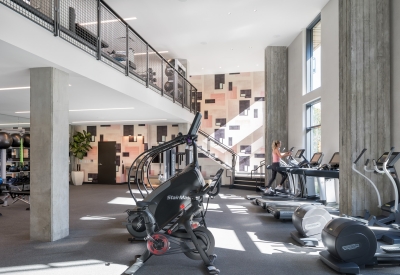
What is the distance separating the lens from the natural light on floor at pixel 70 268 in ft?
11.8

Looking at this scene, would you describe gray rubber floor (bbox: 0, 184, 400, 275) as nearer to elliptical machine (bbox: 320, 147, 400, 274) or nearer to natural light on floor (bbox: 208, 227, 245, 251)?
natural light on floor (bbox: 208, 227, 245, 251)

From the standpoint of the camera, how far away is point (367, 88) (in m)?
5.78

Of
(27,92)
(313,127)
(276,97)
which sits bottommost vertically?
(313,127)

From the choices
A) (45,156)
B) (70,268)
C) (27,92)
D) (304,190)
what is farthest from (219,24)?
(70,268)

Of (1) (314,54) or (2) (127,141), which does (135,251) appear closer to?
(1) (314,54)

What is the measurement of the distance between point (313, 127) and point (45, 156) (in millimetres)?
7586

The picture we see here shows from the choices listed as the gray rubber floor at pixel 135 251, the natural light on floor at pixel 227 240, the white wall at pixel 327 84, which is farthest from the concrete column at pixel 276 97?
the natural light on floor at pixel 227 240

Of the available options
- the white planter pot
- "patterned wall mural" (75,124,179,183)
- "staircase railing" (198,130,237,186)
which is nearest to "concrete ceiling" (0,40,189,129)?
the white planter pot

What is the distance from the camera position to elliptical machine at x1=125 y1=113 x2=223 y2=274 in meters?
3.69

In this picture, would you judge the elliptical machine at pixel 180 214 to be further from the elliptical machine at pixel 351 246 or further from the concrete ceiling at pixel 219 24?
the concrete ceiling at pixel 219 24

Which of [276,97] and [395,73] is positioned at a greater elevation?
[276,97]

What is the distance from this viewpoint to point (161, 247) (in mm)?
3691

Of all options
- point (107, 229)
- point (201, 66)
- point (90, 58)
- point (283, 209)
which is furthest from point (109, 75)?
point (201, 66)

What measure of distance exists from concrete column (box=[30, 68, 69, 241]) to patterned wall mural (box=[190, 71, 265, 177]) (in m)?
8.82
